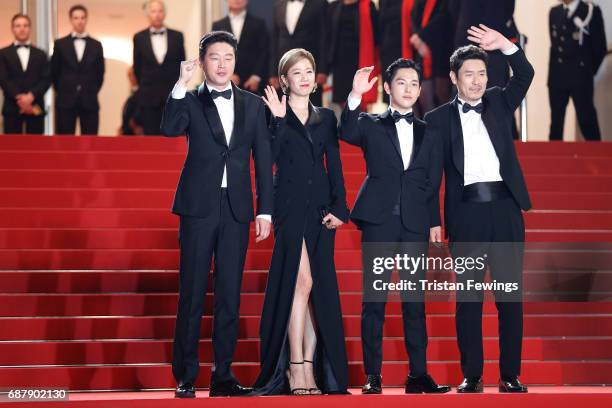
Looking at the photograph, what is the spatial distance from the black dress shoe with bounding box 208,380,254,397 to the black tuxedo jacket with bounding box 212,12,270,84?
511 centimetres

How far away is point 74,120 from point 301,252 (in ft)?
18.0

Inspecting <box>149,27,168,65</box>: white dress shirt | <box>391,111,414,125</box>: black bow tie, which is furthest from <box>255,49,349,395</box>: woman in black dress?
<box>149,27,168,65</box>: white dress shirt

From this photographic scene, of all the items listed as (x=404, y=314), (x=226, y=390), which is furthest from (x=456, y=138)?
(x=226, y=390)

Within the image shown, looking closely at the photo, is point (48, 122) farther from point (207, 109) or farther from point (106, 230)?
point (207, 109)

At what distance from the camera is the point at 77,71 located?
10.6 meters

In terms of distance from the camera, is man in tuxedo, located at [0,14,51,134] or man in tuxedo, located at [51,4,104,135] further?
man in tuxedo, located at [51,4,104,135]

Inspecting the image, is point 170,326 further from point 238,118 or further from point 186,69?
point 186,69

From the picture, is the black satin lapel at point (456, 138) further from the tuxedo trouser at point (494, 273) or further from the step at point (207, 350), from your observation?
the step at point (207, 350)

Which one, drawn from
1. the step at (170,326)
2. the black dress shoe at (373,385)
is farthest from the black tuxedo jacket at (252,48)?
the black dress shoe at (373,385)

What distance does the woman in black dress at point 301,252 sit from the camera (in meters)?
5.71

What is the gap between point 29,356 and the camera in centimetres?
645

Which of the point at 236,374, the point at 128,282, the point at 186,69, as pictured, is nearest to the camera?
the point at 186,69

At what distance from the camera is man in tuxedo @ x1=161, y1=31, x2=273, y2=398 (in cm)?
562

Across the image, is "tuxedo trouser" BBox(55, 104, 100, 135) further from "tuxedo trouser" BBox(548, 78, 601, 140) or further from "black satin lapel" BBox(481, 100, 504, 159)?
"black satin lapel" BBox(481, 100, 504, 159)
